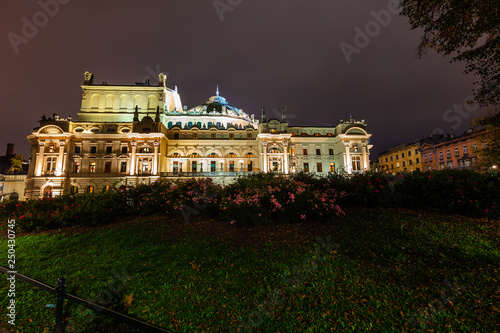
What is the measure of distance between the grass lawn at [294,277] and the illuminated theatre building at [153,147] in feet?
108

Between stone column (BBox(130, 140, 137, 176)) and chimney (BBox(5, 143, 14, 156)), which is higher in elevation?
chimney (BBox(5, 143, 14, 156))

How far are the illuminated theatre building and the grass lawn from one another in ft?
108

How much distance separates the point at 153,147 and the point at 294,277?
41546 millimetres

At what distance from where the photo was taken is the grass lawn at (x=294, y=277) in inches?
163

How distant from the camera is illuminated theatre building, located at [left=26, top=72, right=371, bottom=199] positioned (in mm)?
40969

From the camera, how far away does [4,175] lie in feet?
156

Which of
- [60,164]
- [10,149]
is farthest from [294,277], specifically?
[10,149]

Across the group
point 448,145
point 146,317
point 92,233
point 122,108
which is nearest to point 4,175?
point 122,108

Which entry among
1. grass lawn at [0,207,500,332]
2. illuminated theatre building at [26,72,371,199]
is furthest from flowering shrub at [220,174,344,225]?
illuminated theatre building at [26,72,371,199]

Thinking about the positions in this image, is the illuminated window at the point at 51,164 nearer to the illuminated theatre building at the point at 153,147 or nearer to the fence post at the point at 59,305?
the illuminated theatre building at the point at 153,147

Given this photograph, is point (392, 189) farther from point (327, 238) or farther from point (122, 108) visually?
point (122, 108)

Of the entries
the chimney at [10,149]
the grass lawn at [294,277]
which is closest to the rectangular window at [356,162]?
the grass lawn at [294,277]

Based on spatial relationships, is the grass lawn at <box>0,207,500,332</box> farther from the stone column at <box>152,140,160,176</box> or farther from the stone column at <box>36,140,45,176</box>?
the stone column at <box>36,140,45,176</box>

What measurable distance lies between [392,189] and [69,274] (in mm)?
12261
